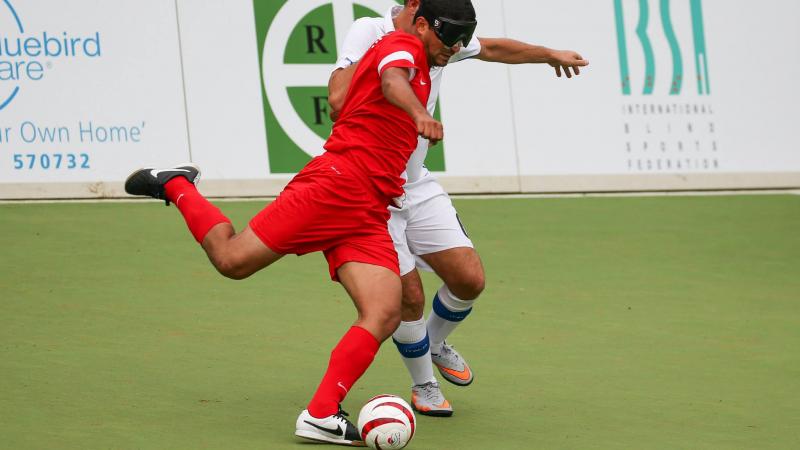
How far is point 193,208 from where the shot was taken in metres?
6.09

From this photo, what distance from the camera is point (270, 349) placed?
743 cm

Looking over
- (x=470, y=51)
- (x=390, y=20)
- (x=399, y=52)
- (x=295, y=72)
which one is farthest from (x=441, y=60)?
(x=295, y=72)

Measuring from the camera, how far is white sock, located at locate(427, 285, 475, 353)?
6.63 metres

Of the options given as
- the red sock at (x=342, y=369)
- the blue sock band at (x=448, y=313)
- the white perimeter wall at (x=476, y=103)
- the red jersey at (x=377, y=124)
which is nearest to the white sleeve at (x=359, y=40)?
the red jersey at (x=377, y=124)

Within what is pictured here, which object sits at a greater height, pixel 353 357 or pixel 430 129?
pixel 430 129

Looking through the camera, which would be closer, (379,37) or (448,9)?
(448,9)

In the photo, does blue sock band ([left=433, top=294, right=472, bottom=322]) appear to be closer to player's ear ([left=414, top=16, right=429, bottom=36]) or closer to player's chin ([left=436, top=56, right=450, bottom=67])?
player's chin ([left=436, top=56, right=450, bottom=67])

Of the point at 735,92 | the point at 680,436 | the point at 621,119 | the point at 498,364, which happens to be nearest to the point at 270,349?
the point at 498,364

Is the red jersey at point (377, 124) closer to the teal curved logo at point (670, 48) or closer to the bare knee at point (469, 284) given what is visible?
the bare knee at point (469, 284)

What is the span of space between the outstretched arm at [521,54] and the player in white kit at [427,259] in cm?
1

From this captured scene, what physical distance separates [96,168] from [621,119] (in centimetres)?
478

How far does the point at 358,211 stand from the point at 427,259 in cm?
96

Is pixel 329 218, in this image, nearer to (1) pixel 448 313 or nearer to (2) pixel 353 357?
(2) pixel 353 357

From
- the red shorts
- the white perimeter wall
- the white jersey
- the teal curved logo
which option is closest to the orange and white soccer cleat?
the white jersey
